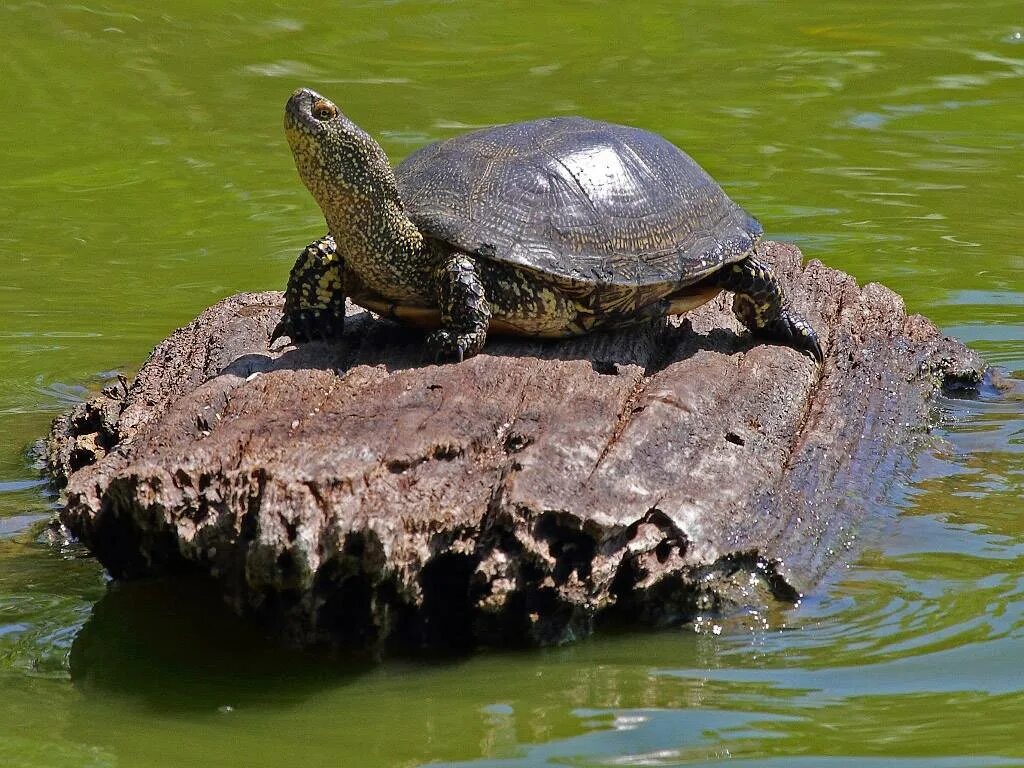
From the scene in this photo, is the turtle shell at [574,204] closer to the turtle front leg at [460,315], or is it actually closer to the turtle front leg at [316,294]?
the turtle front leg at [460,315]

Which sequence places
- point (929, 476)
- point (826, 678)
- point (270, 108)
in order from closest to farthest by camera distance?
1. point (826, 678)
2. point (929, 476)
3. point (270, 108)

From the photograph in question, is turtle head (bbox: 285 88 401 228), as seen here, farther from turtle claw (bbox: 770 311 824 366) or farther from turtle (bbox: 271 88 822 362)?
turtle claw (bbox: 770 311 824 366)

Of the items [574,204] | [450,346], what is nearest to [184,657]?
[450,346]

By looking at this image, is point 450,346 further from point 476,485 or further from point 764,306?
point 764,306

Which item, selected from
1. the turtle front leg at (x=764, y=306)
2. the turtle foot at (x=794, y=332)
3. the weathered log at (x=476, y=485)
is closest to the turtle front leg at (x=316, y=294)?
the weathered log at (x=476, y=485)

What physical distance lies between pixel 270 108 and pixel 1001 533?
7990mm

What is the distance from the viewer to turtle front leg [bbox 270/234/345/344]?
4.99 meters

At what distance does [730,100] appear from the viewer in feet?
38.0

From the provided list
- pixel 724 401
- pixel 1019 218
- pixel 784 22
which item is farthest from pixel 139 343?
pixel 784 22

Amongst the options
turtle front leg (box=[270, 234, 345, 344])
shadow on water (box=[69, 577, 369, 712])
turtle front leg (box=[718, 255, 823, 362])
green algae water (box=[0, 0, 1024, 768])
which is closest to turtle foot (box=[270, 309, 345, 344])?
turtle front leg (box=[270, 234, 345, 344])

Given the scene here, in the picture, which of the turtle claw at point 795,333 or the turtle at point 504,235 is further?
the turtle claw at point 795,333

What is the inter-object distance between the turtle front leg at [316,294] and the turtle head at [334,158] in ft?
0.62

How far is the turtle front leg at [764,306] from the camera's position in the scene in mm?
5379

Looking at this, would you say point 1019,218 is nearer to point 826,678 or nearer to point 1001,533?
point 1001,533
